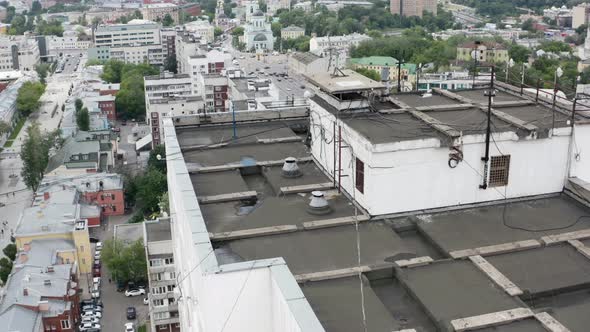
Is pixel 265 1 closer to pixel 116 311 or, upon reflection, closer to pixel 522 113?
pixel 116 311

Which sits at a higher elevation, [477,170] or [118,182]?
[477,170]

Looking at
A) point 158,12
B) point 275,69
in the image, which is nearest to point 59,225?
point 275,69

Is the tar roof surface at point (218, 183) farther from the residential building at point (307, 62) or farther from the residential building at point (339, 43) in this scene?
the residential building at point (339, 43)

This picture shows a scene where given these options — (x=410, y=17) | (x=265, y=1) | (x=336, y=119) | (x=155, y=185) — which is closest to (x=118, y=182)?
(x=155, y=185)

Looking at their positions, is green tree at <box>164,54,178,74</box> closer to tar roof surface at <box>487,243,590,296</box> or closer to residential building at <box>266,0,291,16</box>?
residential building at <box>266,0,291,16</box>

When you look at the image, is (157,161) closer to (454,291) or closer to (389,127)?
(389,127)

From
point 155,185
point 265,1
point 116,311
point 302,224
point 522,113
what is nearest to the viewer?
point 302,224

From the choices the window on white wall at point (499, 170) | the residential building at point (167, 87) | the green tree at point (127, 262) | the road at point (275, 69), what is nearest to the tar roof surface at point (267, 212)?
the window on white wall at point (499, 170)
